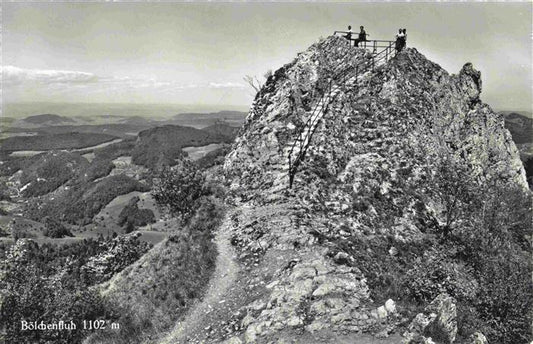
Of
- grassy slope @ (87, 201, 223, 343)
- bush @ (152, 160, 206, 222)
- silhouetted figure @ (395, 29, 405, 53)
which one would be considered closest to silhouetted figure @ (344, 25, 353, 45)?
silhouetted figure @ (395, 29, 405, 53)

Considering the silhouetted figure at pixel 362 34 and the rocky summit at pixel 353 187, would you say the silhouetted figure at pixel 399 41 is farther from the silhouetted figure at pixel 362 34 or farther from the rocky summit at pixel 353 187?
the silhouetted figure at pixel 362 34

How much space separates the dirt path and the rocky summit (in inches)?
48.5

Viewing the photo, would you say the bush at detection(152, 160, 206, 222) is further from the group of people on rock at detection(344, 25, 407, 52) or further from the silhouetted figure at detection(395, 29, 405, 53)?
the silhouetted figure at detection(395, 29, 405, 53)

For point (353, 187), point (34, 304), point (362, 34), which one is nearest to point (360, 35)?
point (362, 34)

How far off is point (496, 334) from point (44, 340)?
110 ft

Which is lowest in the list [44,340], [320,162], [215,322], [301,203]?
[44,340]

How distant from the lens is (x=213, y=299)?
25516mm

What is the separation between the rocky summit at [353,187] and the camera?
850 inches

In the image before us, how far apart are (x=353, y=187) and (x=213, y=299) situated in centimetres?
1896

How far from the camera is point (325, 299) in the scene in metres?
22.1

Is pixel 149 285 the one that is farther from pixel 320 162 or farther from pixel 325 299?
pixel 320 162

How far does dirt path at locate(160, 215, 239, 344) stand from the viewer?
23.1 metres

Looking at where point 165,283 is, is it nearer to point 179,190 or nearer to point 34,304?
point 34,304

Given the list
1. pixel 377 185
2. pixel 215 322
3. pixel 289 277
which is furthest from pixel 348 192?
pixel 215 322
